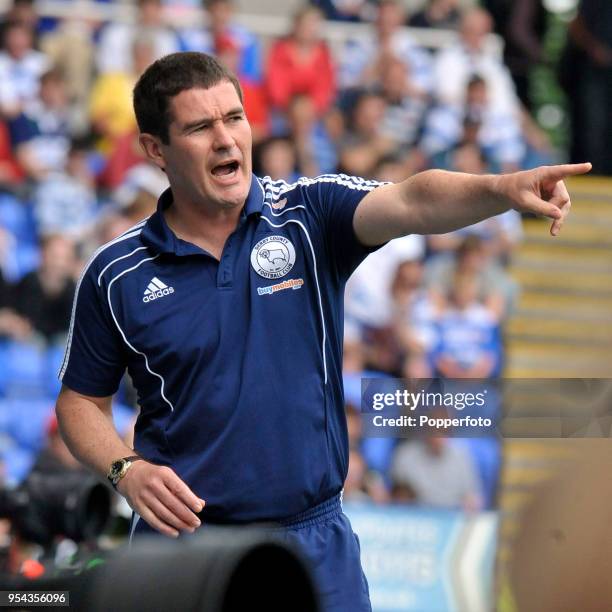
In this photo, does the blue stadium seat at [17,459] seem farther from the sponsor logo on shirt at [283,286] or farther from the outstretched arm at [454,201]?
the outstretched arm at [454,201]

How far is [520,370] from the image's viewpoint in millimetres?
10672

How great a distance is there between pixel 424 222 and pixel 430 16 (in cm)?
816

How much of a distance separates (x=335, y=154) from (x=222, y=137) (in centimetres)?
697

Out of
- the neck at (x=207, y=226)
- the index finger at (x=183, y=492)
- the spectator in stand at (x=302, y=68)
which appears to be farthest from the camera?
the spectator in stand at (x=302, y=68)

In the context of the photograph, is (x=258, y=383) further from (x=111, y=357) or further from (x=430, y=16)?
(x=430, y=16)

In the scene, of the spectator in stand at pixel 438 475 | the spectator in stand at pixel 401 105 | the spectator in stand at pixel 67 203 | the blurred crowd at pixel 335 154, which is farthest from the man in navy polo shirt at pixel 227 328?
the spectator in stand at pixel 401 105

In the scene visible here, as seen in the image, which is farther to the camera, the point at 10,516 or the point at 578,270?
the point at 578,270

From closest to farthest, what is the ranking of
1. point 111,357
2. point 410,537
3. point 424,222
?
point 424,222, point 111,357, point 410,537

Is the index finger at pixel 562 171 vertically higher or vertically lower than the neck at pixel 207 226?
higher

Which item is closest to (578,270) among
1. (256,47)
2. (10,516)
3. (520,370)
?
(520,370)

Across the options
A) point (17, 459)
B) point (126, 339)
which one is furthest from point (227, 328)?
point (17, 459)

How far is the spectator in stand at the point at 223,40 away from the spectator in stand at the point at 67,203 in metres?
1.40

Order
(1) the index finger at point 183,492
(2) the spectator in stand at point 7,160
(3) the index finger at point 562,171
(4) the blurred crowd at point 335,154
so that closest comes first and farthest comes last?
(3) the index finger at point 562,171 < (1) the index finger at point 183,492 < (4) the blurred crowd at point 335,154 < (2) the spectator in stand at point 7,160

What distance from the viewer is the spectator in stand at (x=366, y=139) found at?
418 inches
